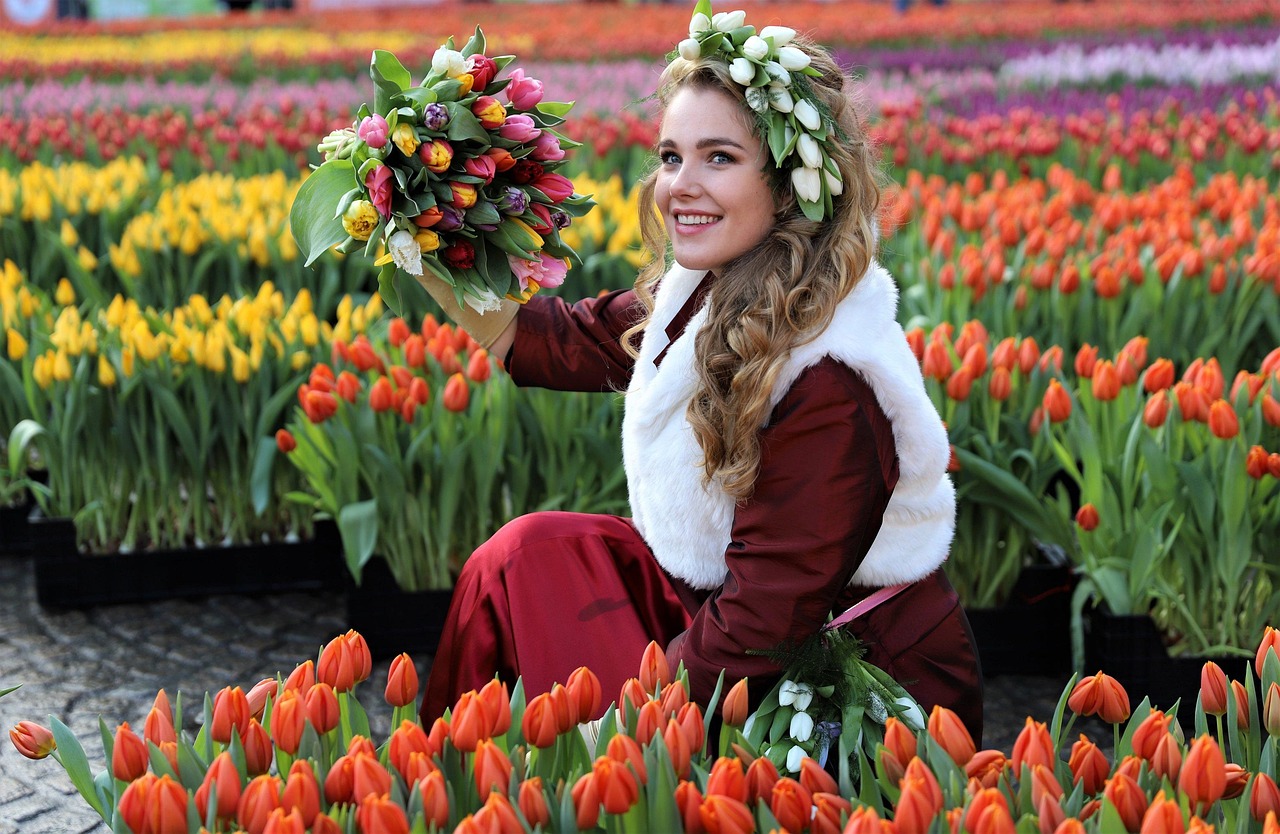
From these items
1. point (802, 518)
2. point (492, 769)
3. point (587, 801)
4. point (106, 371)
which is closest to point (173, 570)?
point (106, 371)

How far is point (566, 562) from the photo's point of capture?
6.98ft

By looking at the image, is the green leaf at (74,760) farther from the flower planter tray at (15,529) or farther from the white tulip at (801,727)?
the flower planter tray at (15,529)

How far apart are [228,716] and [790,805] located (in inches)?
25.7

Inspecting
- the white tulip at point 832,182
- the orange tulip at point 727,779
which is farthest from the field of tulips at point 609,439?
the white tulip at point 832,182

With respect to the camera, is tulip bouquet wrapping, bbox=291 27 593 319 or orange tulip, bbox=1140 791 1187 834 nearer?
orange tulip, bbox=1140 791 1187 834

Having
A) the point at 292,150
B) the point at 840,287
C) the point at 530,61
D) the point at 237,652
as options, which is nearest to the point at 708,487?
the point at 840,287

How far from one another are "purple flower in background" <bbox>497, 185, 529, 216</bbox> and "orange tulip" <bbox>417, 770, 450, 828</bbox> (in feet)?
3.33

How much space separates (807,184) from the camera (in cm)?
196

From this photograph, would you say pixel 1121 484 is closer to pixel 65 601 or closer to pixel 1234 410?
pixel 1234 410

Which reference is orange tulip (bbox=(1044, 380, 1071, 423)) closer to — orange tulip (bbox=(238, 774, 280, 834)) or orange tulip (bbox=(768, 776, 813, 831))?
orange tulip (bbox=(768, 776, 813, 831))

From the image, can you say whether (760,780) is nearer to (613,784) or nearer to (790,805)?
(790,805)

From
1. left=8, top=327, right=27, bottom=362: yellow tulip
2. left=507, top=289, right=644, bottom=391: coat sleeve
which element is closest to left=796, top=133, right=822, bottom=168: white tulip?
left=507, top=289, right=644, bottom=391: coat sleeve

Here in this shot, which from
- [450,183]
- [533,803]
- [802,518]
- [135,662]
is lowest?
[135,662]

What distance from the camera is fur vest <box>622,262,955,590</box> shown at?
1936mm
